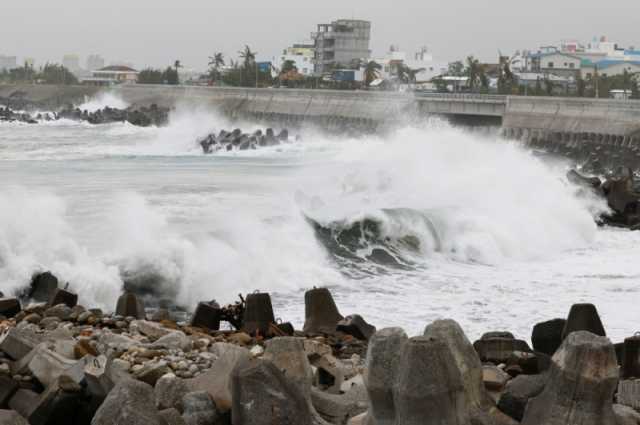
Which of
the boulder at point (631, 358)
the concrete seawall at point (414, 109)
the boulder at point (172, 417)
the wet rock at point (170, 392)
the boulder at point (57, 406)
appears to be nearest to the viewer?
the boulder at point (172, 417)

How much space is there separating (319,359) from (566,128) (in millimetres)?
34396

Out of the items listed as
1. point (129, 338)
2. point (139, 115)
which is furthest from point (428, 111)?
point (129, 338)

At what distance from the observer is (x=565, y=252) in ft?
56.8

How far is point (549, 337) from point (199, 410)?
3680 mm

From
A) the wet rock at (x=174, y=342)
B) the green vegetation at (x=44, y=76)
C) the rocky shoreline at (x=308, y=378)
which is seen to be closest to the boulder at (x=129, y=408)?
the rocky shoreline at (x=308, y=378)

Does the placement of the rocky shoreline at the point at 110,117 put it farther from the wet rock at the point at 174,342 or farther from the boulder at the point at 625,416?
the boulder at the point at 625,416

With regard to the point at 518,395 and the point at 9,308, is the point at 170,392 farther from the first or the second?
the point at 9,308

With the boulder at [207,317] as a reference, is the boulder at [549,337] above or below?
above

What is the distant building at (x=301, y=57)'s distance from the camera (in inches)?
4674

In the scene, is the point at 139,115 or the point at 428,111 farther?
the point at 139,115

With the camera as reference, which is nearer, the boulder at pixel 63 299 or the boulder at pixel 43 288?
the boulder at pixel 63 299

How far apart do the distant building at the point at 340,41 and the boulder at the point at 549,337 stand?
106 metres

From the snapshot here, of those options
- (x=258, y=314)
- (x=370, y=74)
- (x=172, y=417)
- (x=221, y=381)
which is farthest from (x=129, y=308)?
(x=370, y=74)

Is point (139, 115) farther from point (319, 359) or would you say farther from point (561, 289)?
point (319, 359)
